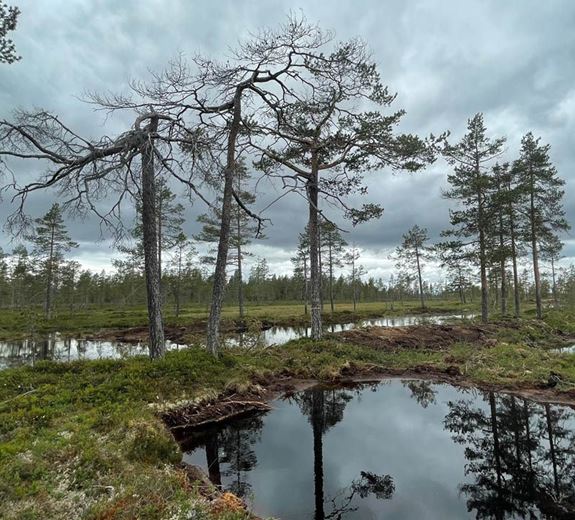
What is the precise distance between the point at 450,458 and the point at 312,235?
1163 centimetres

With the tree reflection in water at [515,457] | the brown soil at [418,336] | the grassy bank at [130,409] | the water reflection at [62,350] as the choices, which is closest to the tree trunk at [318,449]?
the grassy bank at [130,409]

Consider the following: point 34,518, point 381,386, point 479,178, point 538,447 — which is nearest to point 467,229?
point 479,178

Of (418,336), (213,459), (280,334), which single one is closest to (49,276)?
(280,334)

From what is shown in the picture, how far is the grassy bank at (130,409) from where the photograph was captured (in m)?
4.32

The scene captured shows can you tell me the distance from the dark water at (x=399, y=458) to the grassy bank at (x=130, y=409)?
1246mm

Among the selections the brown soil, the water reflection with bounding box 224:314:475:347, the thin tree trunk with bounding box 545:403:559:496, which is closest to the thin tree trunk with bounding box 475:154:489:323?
the brown soil

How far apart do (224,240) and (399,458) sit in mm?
7672

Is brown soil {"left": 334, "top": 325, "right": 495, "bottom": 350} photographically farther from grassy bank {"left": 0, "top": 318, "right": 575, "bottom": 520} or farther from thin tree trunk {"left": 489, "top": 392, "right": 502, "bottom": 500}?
thin tree trunk {"left": 489, "top": 392, "right": 502, "bottom": 500}

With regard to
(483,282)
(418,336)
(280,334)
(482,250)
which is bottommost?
(280,334)

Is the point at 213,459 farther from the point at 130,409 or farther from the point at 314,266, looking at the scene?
the point at 314,266

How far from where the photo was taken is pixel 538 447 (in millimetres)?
7246

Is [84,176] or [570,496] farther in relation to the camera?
[84,176]

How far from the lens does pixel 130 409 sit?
7.34 m

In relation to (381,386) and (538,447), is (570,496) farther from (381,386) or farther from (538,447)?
(381,386)
